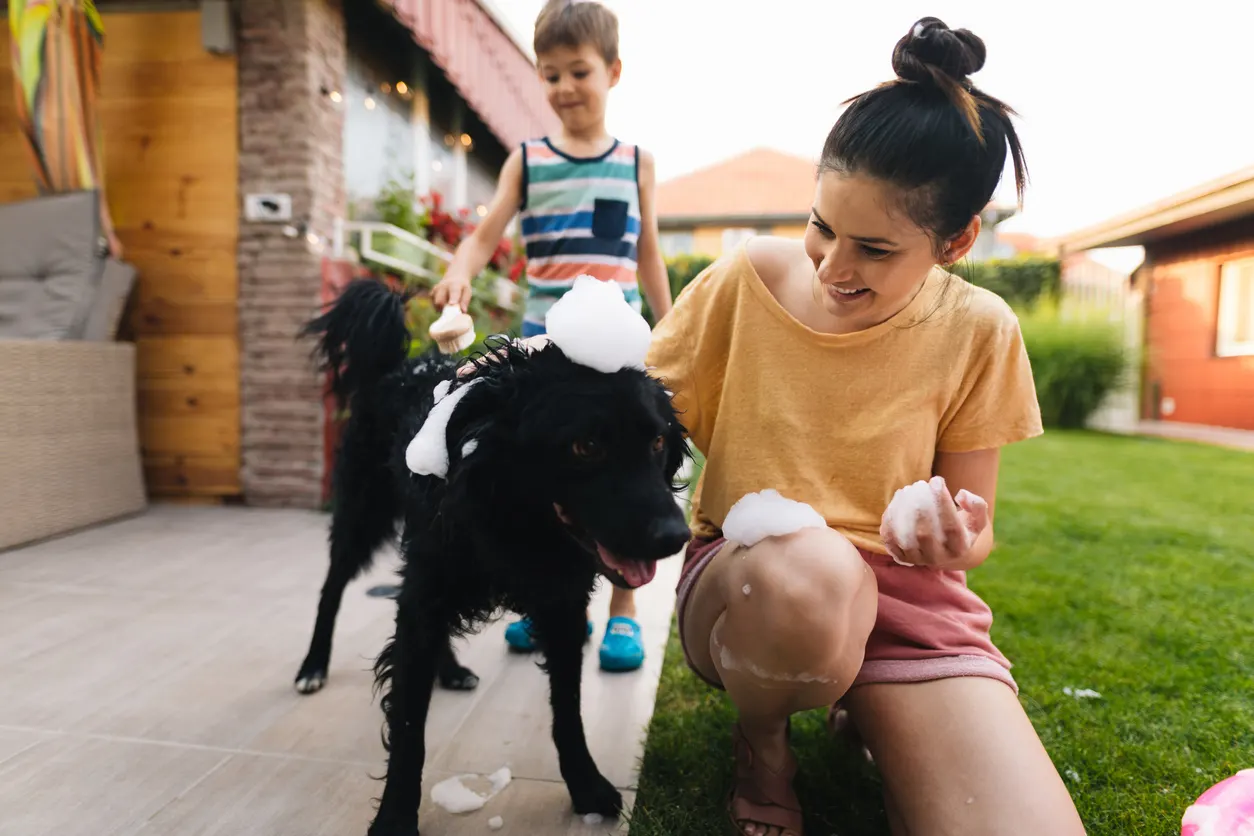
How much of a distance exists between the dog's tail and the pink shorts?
1090mm

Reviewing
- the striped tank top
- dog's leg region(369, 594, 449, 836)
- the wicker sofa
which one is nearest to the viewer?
dog's leg region(369, 594, 449, 836)

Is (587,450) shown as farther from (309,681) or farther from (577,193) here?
(577,193)

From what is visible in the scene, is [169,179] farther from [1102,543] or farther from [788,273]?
[1102,543]

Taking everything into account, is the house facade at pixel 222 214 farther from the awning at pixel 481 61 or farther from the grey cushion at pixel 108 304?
the awning at pixel 481 61

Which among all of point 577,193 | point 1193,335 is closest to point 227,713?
point 577,193

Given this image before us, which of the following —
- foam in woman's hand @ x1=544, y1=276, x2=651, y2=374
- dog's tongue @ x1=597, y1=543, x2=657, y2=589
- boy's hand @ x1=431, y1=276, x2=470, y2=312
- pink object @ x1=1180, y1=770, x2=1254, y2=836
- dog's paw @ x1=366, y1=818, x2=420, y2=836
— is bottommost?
dog's paw @ x1=366, y1=818, x2=420, y2=836

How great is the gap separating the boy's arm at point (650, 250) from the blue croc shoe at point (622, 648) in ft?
3.42

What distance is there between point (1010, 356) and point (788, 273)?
1.47 ft

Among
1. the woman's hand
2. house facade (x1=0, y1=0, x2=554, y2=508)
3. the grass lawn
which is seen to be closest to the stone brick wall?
house facade (x1=0, y1=0, x2=554, y2=508)

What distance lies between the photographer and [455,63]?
549cm

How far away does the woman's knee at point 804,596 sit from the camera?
1186mm

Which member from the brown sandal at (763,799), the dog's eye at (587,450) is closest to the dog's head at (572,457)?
the dog's eye at (587,450)

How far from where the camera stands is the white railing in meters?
4.32

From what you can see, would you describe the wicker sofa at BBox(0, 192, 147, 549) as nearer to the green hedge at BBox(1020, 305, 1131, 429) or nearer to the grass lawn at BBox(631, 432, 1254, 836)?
the grass lawn at BBox(631, 432, 1254, 836)
